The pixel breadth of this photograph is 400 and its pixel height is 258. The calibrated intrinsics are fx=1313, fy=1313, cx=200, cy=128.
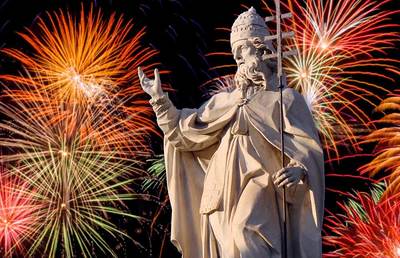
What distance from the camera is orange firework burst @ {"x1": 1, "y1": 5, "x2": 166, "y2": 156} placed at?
88.4ft

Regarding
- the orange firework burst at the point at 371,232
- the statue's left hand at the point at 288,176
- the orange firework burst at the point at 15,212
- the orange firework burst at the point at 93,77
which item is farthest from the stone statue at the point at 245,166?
the orange firework burst at the point at 15,212

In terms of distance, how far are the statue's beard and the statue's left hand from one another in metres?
1.27

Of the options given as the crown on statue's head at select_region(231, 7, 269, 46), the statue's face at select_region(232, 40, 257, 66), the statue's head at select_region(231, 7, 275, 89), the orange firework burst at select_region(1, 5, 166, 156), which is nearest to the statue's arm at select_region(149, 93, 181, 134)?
the statue's head at select_region(231, 7, 275, 89)

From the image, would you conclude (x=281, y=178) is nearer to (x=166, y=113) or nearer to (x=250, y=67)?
(x=250, y=67)

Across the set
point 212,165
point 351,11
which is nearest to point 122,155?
point 351,11

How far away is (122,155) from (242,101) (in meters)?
12.6

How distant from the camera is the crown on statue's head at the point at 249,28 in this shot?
15672mm

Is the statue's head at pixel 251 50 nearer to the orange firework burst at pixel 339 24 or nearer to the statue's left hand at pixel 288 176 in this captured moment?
the statue's left hand at pixel 288 176

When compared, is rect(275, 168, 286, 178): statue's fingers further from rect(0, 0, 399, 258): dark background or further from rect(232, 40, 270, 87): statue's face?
rect(0, 0, 399, 258): dark background

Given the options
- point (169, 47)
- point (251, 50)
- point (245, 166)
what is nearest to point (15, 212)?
point (169, 47)

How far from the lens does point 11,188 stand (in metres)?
27.0

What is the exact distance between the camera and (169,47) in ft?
96.3

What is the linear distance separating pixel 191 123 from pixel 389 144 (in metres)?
11.7

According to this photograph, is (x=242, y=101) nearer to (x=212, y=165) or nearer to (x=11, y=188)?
(x=212, y=165)
